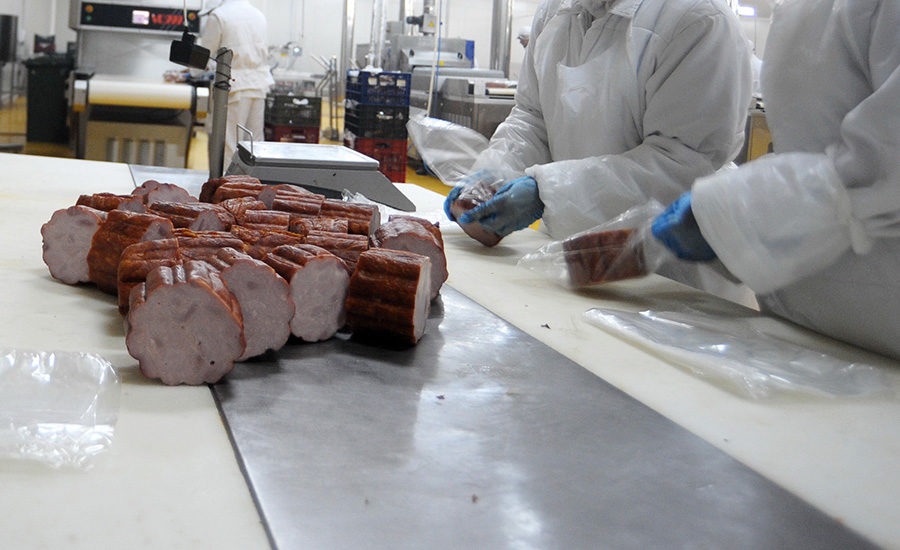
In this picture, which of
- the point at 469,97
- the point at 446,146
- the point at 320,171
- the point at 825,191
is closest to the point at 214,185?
the point at 320,171

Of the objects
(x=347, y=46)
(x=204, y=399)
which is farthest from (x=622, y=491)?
(x=347, y=46)

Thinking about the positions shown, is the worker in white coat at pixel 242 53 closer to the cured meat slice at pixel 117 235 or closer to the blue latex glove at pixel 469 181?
the blue latex glove at pixel 469 181

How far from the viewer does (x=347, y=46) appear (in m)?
12.8

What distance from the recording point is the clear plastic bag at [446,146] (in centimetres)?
269

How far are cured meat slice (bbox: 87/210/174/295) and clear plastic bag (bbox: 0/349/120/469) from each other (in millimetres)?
405

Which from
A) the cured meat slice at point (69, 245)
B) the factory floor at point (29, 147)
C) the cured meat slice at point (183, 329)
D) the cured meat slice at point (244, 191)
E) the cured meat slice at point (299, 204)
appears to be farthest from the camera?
the factory floor at point (29, 147)

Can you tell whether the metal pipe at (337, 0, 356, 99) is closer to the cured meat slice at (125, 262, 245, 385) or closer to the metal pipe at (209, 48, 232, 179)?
→ the metal pipe at (209, 48, 232, 179)

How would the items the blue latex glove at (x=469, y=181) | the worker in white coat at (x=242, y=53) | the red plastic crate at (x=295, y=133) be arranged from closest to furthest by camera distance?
the blue latex glove at (x=469, y=181) < the worker in white coat at (x=242, y=53) < the red plastic crate at (x=295, y=133)

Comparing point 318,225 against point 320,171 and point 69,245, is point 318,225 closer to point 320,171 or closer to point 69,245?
point 69,245

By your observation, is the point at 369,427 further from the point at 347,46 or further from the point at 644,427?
the point at 347,46

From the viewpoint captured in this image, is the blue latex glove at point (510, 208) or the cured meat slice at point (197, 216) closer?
the cured meat slice at point (197, 216)

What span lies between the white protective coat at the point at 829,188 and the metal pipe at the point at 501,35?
8969 mm

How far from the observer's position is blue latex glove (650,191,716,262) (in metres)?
1.56

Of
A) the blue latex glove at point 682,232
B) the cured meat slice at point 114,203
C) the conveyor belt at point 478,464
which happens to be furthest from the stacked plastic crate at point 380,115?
the conveyor belt at point 478,464
